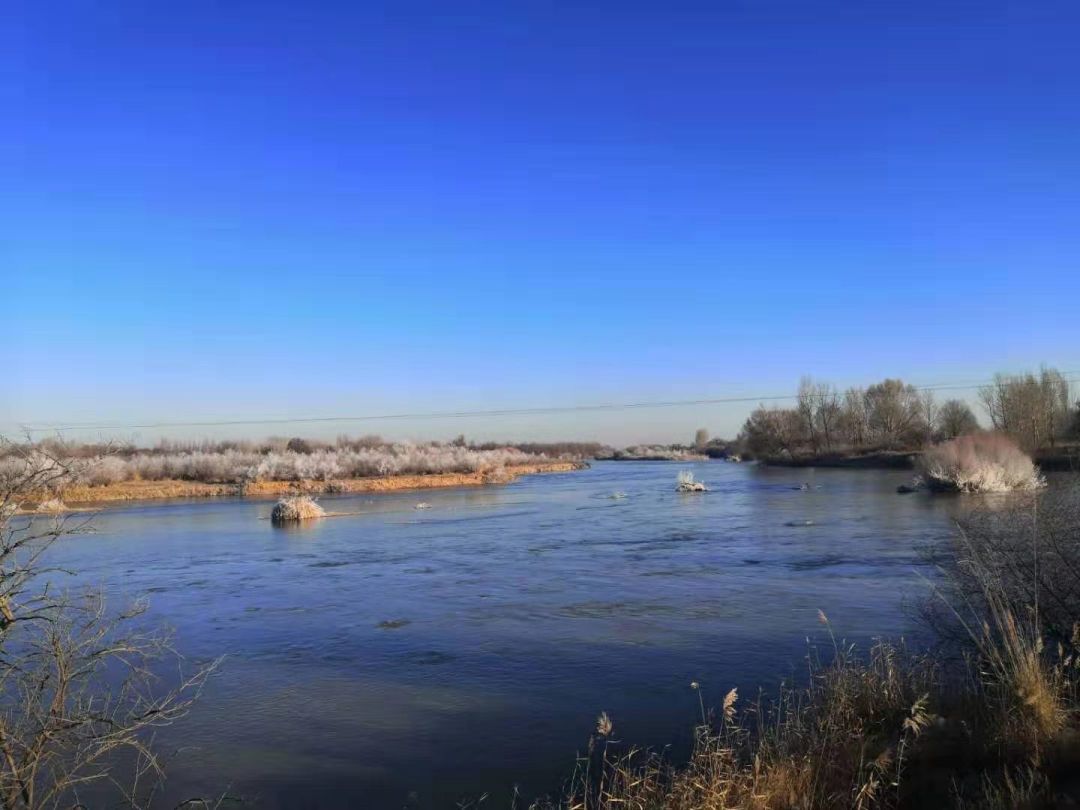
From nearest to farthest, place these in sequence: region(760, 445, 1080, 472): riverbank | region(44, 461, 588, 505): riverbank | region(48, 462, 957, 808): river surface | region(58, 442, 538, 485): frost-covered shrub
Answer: region(48, 462, 957, 808): river surface → region(760, 445, 1080, 472): riverbank → region(44, 461, 588, 505): riverbank → region(58, 442, 538, 485): frost-covered shrub

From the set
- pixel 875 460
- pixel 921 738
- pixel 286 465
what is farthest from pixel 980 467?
pixel 286 465

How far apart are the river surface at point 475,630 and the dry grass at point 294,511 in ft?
16.4

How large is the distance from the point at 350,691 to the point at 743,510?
25290 mm

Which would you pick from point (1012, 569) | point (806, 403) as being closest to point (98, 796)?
point (1012, 569)

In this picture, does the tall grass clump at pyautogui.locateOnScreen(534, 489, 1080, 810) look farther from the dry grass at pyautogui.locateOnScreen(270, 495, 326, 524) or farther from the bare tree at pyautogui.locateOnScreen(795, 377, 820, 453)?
the bare tree at pyautogui.locateOnScreen(795, 377, 820, 453)

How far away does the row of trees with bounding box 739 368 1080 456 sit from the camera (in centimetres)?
6094

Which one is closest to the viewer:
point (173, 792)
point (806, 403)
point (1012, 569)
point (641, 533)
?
point (173, 792)

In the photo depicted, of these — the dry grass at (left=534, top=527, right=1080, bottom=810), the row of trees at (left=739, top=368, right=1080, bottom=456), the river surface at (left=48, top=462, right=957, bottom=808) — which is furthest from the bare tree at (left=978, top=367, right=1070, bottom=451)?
the dry grass at (left=534, top=527, right=1080, bottom=810)

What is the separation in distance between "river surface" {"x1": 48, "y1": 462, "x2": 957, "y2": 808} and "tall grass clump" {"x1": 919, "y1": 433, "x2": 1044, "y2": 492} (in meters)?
5.99

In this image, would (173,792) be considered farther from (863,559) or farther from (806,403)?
(806,403)

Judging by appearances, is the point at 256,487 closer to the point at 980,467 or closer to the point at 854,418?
the point at 980,467

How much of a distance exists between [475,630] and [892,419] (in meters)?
79.2

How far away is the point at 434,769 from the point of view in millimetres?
7688

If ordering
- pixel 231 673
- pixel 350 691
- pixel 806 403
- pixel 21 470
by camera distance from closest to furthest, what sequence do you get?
1. pixel 21 470
2. pixel 350 691
3. pixel 231 673
4. pixel 806 403
